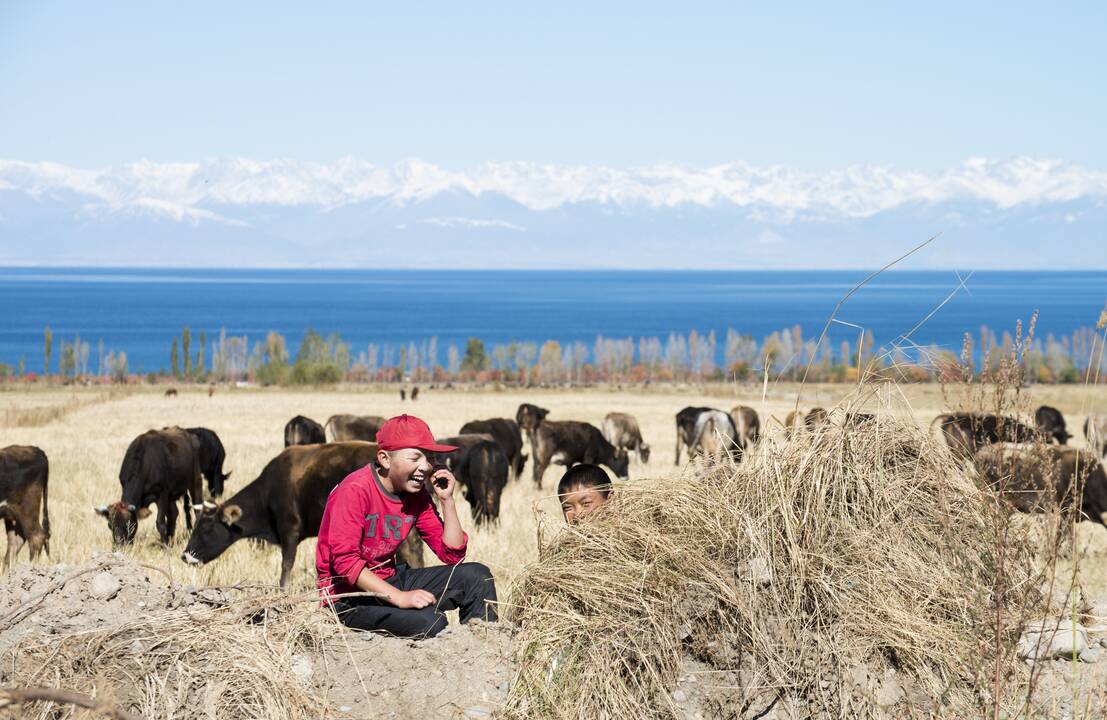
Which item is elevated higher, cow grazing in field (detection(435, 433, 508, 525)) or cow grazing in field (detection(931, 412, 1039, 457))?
cow grazing in field (detection(931, 412, 1039, 457))

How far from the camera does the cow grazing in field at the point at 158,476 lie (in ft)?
48.8

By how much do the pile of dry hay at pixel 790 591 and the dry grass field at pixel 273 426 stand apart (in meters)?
0.48

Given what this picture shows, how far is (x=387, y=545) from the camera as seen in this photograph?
7.18 meters

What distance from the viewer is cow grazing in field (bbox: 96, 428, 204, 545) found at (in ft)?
48.8

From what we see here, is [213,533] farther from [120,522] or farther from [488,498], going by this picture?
[488,498]

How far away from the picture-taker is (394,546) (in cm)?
720

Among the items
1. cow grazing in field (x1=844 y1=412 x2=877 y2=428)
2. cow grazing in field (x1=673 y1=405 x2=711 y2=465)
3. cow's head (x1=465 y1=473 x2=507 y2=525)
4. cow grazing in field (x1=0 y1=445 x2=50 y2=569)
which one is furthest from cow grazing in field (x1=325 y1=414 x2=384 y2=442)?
cow grazing in field (x1=844 y1=412 x2=877 y2=428)

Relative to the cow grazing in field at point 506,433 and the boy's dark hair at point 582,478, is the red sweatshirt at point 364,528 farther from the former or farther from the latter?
the cow grazing in field at point 506,433

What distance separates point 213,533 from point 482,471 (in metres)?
5.56

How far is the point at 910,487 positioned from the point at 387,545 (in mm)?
3256

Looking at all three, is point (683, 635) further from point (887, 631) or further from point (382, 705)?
point (382, 705)

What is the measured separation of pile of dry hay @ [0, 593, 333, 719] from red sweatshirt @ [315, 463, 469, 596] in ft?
2.12

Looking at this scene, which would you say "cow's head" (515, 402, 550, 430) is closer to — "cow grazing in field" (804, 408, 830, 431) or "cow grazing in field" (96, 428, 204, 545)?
"cow grazing in field" (96, 428, 204, 545)

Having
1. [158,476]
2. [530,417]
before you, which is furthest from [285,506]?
[530,417]
